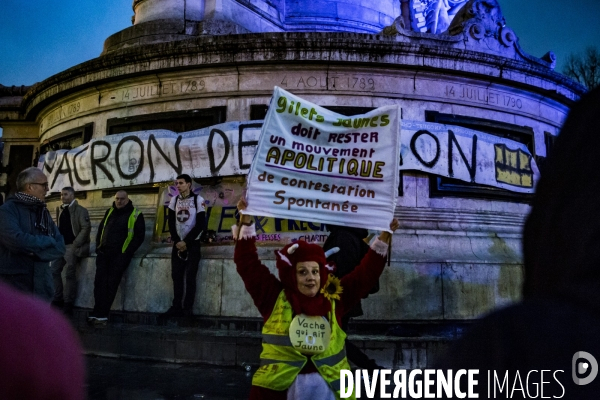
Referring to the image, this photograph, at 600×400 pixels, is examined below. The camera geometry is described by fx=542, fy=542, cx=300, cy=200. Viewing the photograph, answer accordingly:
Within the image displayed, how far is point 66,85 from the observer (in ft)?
34.2

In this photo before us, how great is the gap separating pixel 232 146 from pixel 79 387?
7.72 m

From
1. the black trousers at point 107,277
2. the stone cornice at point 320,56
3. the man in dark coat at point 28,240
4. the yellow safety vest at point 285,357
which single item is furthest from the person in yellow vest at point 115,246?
the yellow safety vest at point 285,357

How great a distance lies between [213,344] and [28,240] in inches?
101

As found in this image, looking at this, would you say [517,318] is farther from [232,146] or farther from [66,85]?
[66,85]

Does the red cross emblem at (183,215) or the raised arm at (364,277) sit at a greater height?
the red cross emblem at (183,215)

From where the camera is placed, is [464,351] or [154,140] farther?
[154,140]

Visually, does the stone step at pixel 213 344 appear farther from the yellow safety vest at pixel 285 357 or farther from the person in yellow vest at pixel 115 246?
the yellow safety vest at pixel 285 357

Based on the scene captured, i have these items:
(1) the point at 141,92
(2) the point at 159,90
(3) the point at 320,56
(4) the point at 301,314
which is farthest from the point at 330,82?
(4) the point at 301,314

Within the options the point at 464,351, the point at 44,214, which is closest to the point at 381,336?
the point at 44,214

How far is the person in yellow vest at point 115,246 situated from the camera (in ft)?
25.9

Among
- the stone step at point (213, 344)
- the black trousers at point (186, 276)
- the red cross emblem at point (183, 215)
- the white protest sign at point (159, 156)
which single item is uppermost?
the white protest sign at point (159, 156)

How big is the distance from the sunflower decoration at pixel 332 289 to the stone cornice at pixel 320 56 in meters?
5.69

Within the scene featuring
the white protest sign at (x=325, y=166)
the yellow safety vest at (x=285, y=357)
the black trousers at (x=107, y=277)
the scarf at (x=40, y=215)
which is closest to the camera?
the yellow safety vest at (x=285, y=357)

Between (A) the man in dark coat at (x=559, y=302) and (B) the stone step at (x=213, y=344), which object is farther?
(B) the stone step at (x=213, y=344)
